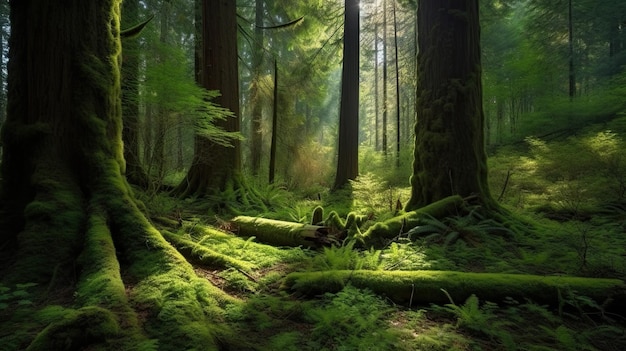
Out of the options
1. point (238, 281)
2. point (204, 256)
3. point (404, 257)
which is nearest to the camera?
point (238, 281)

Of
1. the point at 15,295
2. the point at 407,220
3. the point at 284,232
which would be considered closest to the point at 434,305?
the point at 407,220

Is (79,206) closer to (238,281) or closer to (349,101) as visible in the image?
(238,281)

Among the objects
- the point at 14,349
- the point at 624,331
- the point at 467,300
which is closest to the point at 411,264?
the point at 467,300

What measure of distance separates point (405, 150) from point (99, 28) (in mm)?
13523

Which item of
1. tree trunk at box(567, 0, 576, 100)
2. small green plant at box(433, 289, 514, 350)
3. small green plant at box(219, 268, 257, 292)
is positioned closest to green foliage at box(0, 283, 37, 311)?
small green plant at box(219, 268, 257, 292)

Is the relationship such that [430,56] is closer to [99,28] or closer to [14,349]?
[99,28]

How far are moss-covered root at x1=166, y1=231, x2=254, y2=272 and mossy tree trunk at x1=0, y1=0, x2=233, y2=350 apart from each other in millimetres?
570

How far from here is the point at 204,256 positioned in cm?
383

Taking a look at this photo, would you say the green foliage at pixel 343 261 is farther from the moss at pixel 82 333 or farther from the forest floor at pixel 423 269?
the moss at pixel 82 333

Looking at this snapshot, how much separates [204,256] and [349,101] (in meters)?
9.35

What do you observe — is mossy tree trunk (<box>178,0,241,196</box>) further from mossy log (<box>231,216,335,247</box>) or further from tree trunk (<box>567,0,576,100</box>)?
tree trunk (<box>567,0,576,100</box>)

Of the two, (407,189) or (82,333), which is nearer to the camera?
(82,333)

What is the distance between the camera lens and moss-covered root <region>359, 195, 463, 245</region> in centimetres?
486

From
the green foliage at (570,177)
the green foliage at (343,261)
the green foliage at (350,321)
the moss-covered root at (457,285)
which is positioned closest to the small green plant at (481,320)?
the moss-covered root at (457,285)
